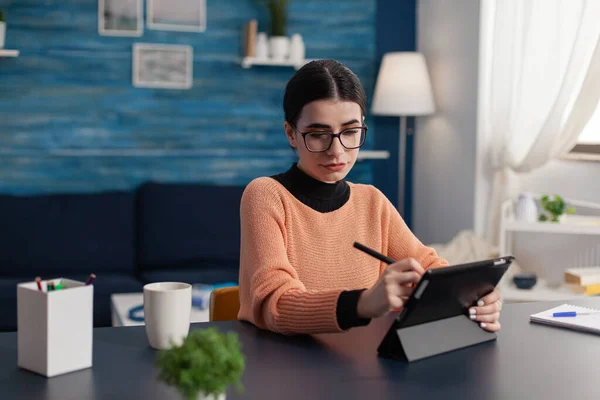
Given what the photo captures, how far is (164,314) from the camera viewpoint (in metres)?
1.33

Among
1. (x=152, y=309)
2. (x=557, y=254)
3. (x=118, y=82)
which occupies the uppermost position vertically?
(x=118, y=82)

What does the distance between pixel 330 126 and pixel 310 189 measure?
0.18m

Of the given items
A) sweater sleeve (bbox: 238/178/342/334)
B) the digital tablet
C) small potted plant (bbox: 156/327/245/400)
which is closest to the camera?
small potted plant (bbox: 156/327/245/400)

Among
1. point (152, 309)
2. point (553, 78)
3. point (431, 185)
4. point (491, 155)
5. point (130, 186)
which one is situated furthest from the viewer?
point (431, 185)

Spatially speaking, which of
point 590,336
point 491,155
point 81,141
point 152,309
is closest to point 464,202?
point 491,155

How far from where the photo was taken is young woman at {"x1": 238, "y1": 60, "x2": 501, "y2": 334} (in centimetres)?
141

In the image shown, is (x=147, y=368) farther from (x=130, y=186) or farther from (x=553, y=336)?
(x=130, y=186)

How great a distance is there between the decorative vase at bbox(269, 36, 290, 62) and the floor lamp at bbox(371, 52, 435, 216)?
0.56 metres

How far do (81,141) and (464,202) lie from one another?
2.05 metres

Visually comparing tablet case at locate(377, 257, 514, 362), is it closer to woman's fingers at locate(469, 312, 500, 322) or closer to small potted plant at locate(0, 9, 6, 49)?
woman's fingers at locate(469, 312, 500, 322)

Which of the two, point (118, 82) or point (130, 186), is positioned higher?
point (118, 82)

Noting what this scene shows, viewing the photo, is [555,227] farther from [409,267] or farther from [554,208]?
[409,267]

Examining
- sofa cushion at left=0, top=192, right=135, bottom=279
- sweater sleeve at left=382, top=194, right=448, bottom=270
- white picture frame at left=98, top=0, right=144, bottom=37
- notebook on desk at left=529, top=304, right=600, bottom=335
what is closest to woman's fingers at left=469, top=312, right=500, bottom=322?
notebook on desk at left=529, top=304, right=600, bottom=335

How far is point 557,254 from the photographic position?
12.0 feet
